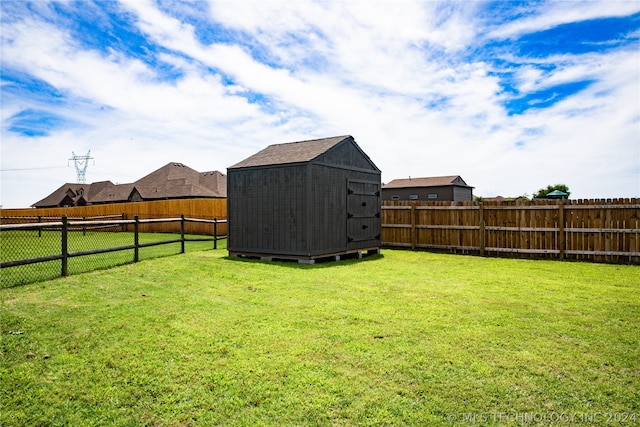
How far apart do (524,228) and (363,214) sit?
535cm

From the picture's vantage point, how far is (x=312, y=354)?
3.69 metres

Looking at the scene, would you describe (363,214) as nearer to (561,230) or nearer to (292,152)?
(292,152)

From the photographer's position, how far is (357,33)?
395 inches

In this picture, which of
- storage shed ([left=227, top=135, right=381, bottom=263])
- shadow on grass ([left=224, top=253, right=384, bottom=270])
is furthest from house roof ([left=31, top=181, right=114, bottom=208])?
shadow on grass ([left=224, top=253, right=384, bottom=270])

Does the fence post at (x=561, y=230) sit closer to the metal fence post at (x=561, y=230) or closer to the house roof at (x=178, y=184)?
the metal fence post at (x=561, y=230)

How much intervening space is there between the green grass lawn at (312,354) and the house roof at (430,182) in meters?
32.1

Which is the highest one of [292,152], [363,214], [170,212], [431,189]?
[431,189]

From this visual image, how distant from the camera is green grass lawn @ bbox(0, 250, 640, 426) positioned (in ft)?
9.05

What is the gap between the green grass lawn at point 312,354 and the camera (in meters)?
2.76

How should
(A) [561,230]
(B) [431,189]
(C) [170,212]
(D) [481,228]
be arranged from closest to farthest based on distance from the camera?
1. (A) [561,230]
2. (D) [481,228]
3. (C) [170,212]
4. (B) [431,189]

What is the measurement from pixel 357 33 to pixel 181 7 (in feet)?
15.1

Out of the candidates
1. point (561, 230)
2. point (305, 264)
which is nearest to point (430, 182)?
point (561, 230)

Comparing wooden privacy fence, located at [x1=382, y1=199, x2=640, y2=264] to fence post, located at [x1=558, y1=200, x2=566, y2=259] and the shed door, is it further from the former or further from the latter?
the shed door

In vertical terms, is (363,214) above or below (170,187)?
below
